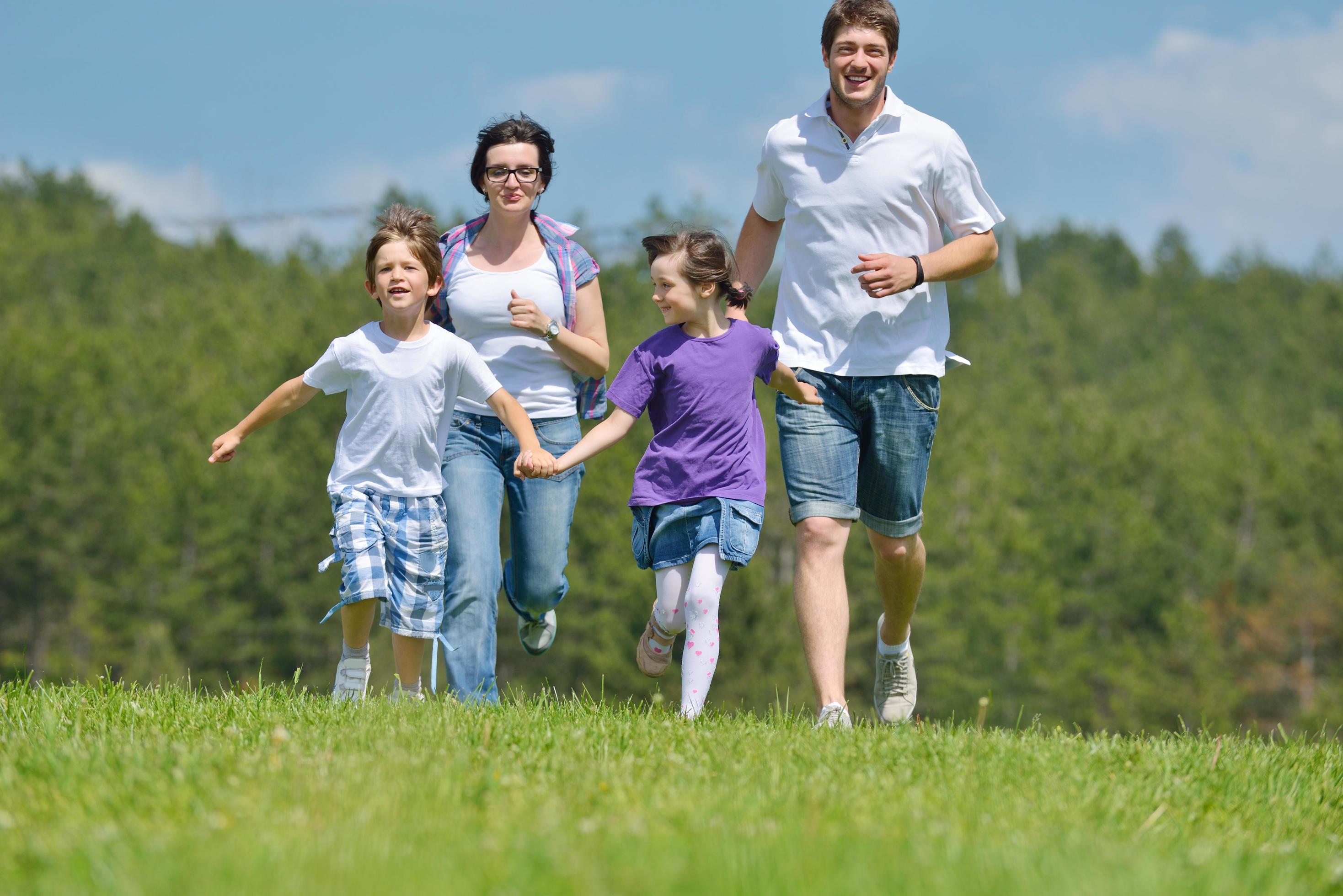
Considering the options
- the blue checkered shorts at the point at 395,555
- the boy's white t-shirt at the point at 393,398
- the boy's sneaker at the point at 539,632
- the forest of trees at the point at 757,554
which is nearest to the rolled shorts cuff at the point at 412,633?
the blue checkered shorts at the point at 395,555

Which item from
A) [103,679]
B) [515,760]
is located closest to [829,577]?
[515,760]

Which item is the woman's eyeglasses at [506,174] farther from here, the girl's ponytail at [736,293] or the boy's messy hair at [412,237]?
the girl's ponytail at [736,293]

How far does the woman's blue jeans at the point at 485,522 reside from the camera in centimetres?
625

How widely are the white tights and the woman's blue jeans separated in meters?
0.64

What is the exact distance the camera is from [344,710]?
4715mm

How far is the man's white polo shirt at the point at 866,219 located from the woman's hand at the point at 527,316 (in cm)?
105

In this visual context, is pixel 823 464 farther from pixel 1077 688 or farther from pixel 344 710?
pixel 1077 688

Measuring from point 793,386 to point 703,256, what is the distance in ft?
2.17

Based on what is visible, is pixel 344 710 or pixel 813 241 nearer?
pixel 344 710

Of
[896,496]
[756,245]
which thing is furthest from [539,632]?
A: [756,245]

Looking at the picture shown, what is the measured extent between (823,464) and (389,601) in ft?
6.34

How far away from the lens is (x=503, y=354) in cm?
631

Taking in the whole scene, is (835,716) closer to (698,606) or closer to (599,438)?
(698,606)

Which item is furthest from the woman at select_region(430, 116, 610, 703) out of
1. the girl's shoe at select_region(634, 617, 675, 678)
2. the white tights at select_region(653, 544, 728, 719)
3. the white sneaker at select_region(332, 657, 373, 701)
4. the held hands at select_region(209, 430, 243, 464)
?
the held hands at select_region(209, 430, 243, 464)
